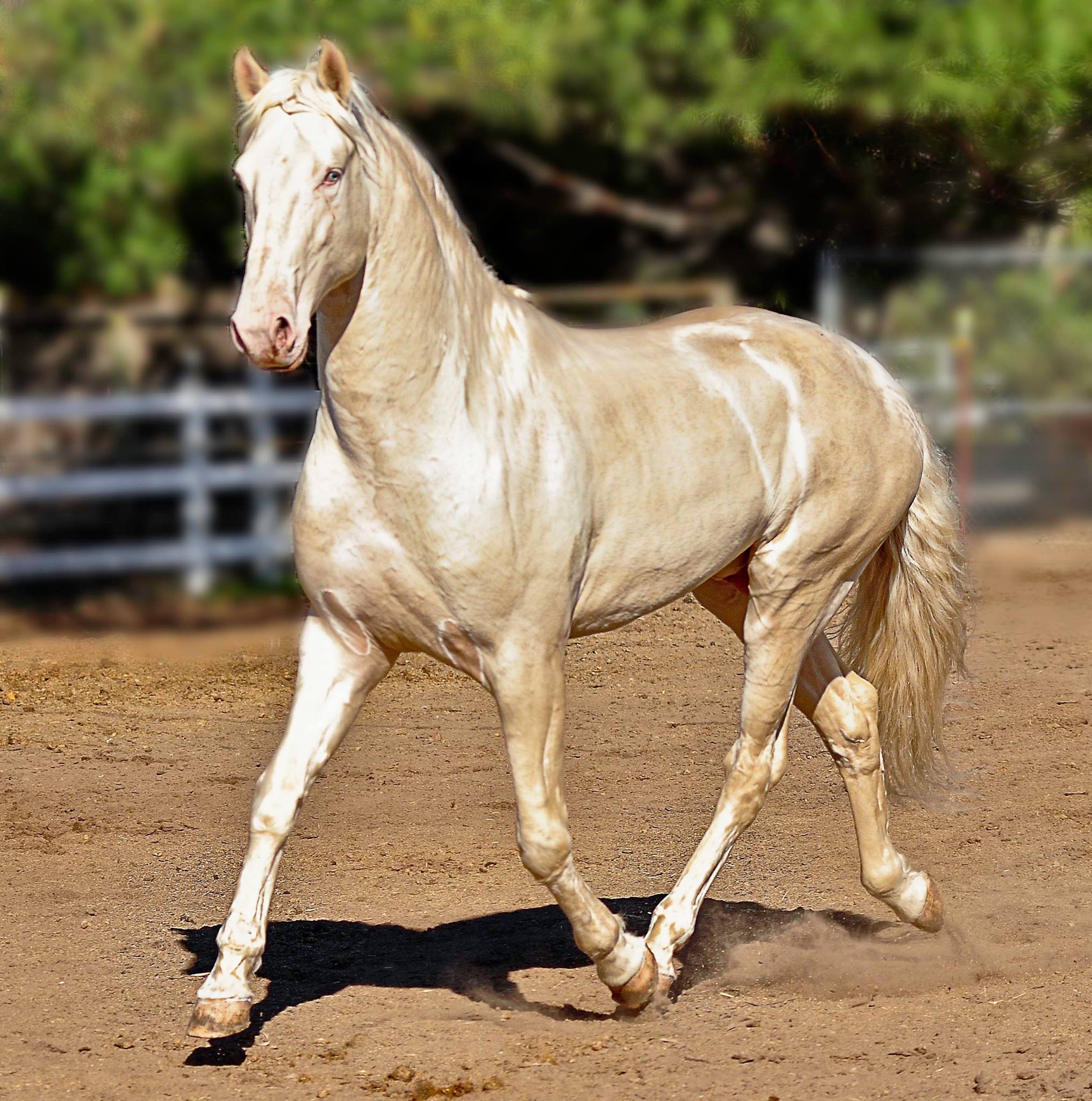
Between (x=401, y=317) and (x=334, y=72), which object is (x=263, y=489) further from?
(x=334, y=72)

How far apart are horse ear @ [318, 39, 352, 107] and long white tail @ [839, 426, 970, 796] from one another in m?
1.75

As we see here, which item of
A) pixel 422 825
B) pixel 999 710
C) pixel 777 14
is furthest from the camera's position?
pixel 777 14

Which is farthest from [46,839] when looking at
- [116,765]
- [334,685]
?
[334,685]

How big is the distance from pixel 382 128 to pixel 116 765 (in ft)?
10.8

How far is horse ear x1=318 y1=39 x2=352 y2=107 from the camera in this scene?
2.65 metres

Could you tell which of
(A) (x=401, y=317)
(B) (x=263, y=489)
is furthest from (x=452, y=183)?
(A) (x=401, y=317)

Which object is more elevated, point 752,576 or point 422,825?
point 752,576

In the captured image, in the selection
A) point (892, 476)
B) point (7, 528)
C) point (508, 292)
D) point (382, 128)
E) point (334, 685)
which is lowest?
point (7, 528)

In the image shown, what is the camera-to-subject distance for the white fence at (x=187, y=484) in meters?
9.20

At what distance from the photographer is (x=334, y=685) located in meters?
3.07

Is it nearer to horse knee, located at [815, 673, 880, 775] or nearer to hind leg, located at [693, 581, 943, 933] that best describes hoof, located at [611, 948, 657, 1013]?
hind leg, located at [693, 581, 943, 933]

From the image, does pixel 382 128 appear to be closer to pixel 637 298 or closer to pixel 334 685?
pixel 334 685

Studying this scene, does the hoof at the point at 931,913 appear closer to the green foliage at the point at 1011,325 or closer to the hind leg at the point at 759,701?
the hind leg at the point at 759,701

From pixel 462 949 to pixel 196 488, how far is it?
19.6 feet
